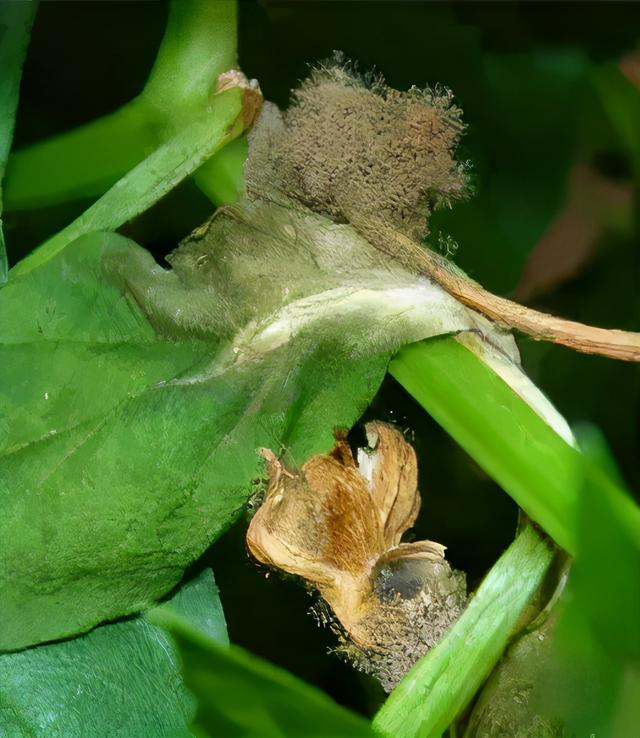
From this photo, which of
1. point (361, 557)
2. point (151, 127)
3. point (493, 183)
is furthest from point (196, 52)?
point (361, 557)

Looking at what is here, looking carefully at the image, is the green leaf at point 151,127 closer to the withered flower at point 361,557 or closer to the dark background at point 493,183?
the dark background at point 493,183

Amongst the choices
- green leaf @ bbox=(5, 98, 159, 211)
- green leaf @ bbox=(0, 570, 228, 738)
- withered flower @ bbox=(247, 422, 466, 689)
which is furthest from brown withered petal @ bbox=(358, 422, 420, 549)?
green leaf @ bbox=(5, 98, 159, 211)

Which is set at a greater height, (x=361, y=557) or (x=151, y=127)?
(x=151, y=127)

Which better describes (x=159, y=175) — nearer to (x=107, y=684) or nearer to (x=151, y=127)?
(x=151, y=127)

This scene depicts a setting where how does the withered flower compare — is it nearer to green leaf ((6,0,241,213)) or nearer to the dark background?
the dark background

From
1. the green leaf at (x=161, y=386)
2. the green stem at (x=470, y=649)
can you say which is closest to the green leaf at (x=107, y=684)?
the green leaf at (x=161, y=386)

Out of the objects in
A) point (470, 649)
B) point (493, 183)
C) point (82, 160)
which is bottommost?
point (470, 649)

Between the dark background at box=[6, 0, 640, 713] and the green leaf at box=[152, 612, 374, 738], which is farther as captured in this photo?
the dark background at box=[6, 0, 640, 713]
